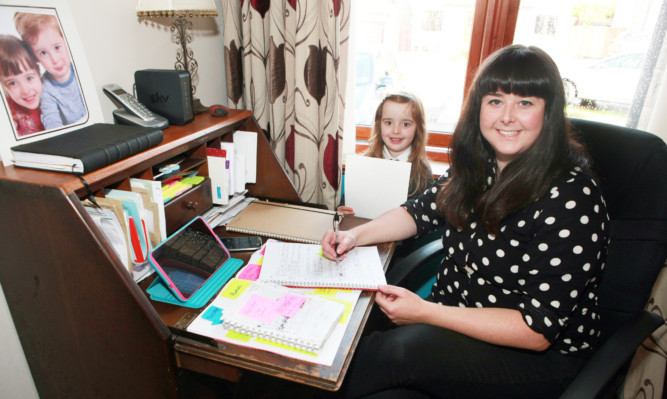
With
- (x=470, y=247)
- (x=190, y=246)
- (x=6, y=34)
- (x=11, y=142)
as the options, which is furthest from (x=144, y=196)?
(x=470, y=247)

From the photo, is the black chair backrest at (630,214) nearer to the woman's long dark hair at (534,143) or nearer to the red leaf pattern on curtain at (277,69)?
the woman's long dark hair at (534,143)

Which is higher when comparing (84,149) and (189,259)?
(84,149)

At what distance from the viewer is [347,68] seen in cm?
164

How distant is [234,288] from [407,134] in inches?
39.1

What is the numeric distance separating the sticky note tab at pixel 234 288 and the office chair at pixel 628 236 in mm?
774

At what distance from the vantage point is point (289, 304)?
0.88 metres

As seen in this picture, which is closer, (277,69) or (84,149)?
(84,149)

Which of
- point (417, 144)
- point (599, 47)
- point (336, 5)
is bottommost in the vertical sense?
point (417, 144)

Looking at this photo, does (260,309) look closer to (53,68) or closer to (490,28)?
(53,68)

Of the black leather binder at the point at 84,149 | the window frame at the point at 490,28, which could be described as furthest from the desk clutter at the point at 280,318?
the window frame at the point at 490,28

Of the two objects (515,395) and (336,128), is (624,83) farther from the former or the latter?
(515,395)

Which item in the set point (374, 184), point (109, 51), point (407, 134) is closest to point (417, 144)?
point (407, 134)

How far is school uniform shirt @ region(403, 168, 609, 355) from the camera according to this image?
2.81 feet

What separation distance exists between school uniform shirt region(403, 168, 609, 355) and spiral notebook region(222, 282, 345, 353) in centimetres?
41
